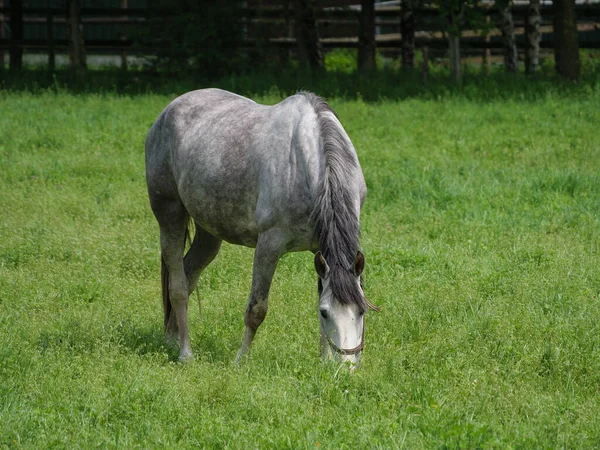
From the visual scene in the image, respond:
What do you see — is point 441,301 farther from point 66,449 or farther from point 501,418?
point 66,449

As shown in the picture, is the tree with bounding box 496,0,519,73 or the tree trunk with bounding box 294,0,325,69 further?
the tree trunk with bounding box 294,0,325,69

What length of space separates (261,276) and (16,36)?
1873 cm

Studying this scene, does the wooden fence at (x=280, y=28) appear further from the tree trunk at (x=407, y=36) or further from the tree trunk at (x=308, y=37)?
the tree trunk at (x=308, y=37)

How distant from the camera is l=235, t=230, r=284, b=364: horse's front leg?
18.6 ft

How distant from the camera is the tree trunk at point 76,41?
20.1m

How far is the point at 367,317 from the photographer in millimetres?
6621

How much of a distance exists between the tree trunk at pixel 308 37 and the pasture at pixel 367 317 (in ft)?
28.2

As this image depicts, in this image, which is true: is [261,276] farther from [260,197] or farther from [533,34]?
[533,34]

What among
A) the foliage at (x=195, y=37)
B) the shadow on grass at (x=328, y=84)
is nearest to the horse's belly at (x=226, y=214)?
the shadow on grass at (x=328, y=84)

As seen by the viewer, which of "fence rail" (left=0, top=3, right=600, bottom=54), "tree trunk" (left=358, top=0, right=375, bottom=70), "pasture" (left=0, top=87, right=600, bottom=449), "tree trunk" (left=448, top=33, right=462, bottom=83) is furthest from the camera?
"fence rail" (left=0, top=3, right=600, bottom=54)

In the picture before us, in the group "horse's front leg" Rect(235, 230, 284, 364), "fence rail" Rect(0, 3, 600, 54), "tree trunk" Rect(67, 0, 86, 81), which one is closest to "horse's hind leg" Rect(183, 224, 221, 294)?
"horse's front leg" Rect(235, 230, 284, 364)

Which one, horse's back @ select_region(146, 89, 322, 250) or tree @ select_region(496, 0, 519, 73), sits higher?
tree @ select_region(496, 0, 519, 73)

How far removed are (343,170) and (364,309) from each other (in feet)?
3.15

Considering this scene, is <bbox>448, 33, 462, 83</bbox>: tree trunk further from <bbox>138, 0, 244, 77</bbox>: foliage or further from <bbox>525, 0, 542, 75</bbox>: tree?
<bbox>138, 0, 244, 77</bbox>: foliage
